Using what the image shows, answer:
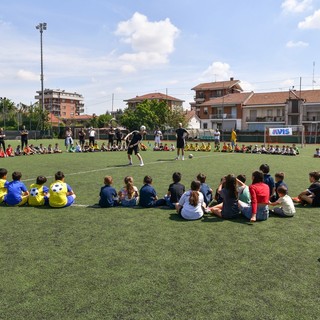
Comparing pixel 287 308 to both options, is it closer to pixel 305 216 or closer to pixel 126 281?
pixel 126 281

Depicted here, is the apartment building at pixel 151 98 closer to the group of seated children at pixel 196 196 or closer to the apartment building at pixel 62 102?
the apartment building at pixel 62 102

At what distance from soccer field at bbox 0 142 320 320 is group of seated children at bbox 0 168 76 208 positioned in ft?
1.29

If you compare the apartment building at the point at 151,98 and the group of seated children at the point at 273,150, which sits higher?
the apartment building at the point at 151,98

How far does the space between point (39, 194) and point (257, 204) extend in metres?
5.19

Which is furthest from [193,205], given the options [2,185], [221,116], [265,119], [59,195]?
[221,116]

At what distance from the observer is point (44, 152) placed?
26281 millimetres

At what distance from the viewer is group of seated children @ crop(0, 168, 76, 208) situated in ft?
26.9

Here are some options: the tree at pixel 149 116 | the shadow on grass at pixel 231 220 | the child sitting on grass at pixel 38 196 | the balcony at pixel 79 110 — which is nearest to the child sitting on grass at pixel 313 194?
the shadow on grass at pixel 231 220

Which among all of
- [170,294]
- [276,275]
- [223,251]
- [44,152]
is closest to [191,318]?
[170,294]

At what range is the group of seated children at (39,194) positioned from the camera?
26.9 feet

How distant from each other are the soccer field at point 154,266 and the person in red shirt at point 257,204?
0.68 ft

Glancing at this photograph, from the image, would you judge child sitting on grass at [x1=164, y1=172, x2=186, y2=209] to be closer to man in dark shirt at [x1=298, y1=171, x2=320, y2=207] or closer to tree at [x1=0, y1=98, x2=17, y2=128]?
man in dark shirt at [x1=298, y1=171, x2=320, y2=207]

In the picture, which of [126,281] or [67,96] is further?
[67,96]

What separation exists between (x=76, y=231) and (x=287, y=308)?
4107mm
